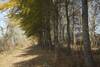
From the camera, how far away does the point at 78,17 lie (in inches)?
948

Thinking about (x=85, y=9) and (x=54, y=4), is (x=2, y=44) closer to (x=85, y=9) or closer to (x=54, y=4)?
(x=54, y=4)

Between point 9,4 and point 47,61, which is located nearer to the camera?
point 47,61

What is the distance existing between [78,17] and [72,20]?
91cm

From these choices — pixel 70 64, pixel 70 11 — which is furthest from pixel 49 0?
pixel 70 64

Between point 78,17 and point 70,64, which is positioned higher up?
point 78,17

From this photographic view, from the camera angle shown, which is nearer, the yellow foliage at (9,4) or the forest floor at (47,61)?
the forest floor at (47,61)

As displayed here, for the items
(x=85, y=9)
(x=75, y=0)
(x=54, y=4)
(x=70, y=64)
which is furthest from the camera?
(x=54, y=4)

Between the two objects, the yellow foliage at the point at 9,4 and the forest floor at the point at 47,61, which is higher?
the yellow foliage at the point at 9,4

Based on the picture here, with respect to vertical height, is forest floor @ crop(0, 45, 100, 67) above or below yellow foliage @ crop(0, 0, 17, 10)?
below

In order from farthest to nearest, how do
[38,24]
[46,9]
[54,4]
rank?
[38,24] < [46,9] < [54,4]

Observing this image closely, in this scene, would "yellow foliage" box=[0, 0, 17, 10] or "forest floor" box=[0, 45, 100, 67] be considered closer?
"forest floor" box=[0, 45, 100, 67]

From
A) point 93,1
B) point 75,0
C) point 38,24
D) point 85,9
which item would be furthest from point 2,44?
point 85,9

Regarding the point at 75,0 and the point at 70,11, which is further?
the point at 70,11

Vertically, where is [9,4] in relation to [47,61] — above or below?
above
